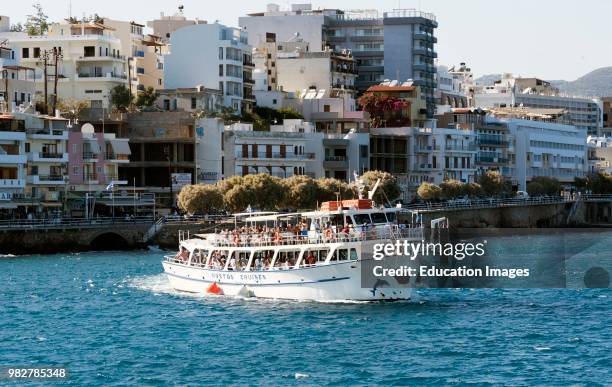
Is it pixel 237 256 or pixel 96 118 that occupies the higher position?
pixel 96 118

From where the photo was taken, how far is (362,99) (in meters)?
165

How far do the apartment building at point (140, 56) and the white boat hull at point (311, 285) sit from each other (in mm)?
82943

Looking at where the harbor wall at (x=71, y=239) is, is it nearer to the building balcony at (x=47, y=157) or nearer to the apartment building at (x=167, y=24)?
the building balcony at (x=47, y=157)

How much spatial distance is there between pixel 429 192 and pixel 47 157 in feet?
135

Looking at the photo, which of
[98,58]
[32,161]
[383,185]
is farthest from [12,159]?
[383,185]

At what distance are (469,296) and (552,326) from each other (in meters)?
12.8

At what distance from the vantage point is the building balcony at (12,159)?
383ft

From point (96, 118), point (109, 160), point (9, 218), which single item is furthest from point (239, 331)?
point (96, 118)

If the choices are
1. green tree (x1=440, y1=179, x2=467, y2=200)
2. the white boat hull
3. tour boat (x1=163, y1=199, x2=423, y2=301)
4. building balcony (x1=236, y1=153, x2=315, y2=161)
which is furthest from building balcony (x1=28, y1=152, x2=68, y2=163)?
the white boat hull

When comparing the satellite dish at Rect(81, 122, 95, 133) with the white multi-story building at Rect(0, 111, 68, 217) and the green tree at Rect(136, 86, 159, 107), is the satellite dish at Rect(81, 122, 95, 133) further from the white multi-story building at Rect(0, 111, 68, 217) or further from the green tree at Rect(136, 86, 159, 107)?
the green tree at Rect(136, 86, 159, 107)

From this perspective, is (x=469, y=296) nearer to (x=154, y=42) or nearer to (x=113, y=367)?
(x=113, y=367)

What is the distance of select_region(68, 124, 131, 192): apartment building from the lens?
125750 millimetres

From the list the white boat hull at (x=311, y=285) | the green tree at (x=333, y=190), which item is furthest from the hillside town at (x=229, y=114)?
the white boat hull at (x=311, y=285)

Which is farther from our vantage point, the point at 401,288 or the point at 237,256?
the point at 237,256
